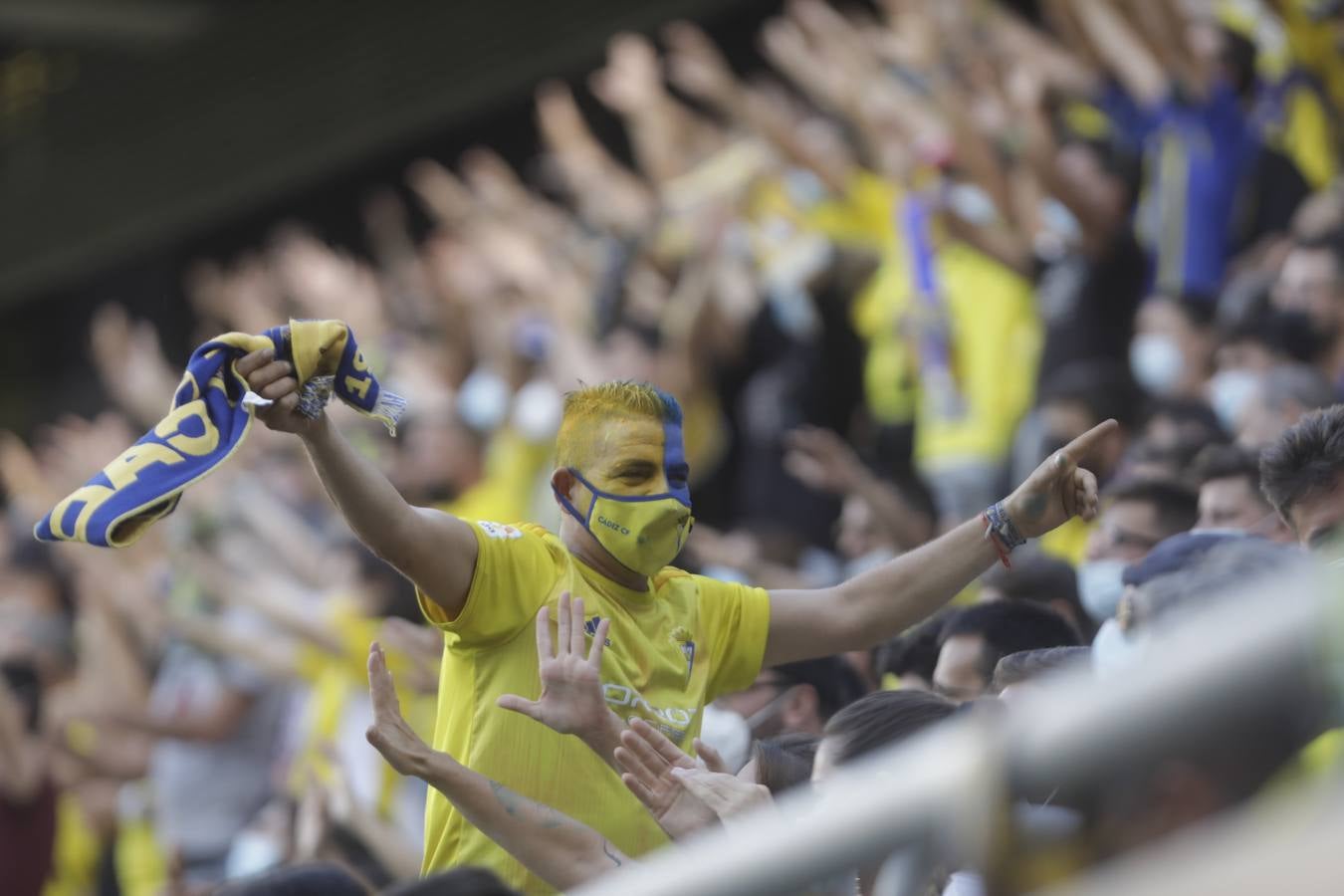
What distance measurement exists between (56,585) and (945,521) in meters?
4.30

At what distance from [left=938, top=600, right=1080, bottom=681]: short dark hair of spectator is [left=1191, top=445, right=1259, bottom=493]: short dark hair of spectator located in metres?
0.52

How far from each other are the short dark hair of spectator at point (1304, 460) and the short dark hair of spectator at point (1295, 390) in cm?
116

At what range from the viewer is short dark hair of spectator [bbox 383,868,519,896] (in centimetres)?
233

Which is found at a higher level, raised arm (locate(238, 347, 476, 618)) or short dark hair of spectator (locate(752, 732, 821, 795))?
raised arm (locate(238, 347, 476, 618))

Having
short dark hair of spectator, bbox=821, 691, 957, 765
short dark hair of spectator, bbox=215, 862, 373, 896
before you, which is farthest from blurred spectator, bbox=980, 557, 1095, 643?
short dark hair of spectator, bbox=215, 862, 373, 896

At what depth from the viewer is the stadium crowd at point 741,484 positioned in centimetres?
310

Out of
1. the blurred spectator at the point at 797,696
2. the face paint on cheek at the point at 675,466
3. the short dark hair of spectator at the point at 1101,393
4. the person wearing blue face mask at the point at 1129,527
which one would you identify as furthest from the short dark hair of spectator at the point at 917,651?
the short dark hair of spectator at the point at 1101,393

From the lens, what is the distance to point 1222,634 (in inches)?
50.4

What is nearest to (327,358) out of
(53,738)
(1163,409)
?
(1163,409)

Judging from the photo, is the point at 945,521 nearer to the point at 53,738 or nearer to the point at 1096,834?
the point at 53,738

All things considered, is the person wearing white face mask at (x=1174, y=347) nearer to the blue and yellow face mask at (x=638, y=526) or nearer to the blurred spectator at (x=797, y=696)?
the blurred spectator at (x=797, y=696)

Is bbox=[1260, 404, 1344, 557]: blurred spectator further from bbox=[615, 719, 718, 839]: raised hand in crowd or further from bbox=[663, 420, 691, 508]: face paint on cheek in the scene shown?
bbox=[615, 719, 718, 839]: raised hand in crowd

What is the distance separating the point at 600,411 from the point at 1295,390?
6.56 feet

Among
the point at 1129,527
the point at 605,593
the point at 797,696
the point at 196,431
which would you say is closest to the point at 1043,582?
the point at 1129,527
